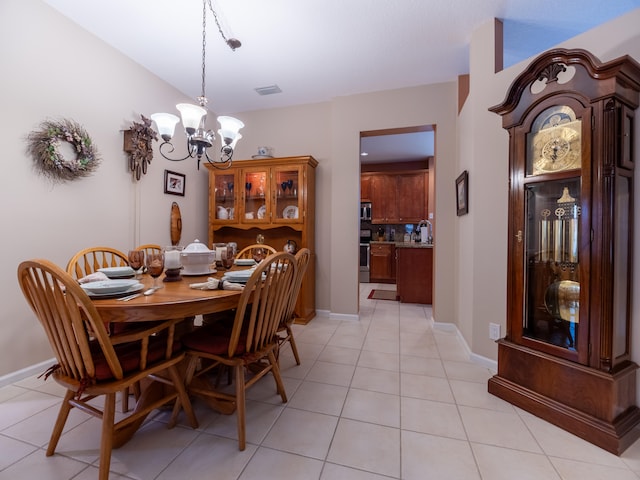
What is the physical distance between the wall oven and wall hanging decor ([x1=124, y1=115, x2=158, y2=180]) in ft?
14.7

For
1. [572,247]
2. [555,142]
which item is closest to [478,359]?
[572,247]

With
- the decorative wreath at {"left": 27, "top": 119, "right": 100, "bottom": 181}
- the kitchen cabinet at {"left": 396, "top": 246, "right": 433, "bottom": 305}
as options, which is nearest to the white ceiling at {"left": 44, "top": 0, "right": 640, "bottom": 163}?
the decorative wreath at {"left": 27, "top": 119, "right": 100, "bottom": 181}

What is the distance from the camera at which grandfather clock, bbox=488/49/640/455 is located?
4.68ft

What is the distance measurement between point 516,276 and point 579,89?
1084mm

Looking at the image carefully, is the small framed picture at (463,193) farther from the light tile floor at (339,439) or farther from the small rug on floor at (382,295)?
the small rug on floor at (382,295)

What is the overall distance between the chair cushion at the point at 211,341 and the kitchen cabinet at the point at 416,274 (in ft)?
10.7

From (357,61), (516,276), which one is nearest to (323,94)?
(357,61)

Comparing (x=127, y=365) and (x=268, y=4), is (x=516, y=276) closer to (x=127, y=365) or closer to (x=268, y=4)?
(x=127, y=365)

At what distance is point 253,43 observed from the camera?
255cm

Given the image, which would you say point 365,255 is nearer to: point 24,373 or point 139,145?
point 139,145

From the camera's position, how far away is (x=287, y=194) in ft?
11.4

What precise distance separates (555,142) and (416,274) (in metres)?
2.88

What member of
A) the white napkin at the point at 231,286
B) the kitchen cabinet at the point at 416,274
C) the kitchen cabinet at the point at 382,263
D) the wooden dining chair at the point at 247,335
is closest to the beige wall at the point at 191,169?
the kitchen cabinet at the point at 416,274

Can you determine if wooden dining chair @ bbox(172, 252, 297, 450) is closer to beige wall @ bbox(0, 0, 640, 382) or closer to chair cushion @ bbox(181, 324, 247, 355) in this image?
chair cushion @ bbox(181, 324, 247, 355)
